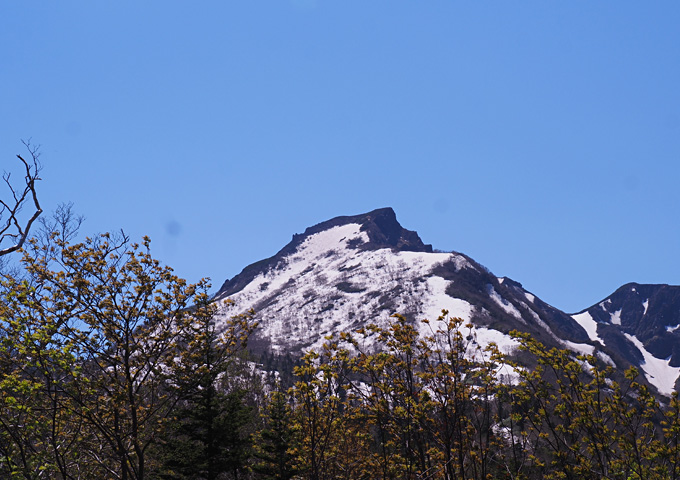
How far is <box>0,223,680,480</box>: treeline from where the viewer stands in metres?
9.47

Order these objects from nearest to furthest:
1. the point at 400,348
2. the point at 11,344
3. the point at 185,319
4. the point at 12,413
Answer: the point at 400,348 < the point at 11,344 < the point at 12,413 < the point at 185,319

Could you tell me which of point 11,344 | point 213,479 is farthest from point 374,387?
point 213,479

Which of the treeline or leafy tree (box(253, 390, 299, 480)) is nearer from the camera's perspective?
the treeline

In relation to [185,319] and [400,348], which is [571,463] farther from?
[185,319]

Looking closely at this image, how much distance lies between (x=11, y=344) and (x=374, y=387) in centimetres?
781

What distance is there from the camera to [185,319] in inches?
577

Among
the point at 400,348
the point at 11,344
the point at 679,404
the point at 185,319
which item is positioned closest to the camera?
the point at 679,404

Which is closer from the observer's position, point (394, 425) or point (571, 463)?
point (394, 425)

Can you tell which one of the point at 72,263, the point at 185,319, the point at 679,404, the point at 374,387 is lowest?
the point at 679,404

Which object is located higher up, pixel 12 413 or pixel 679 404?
pixel 12 413

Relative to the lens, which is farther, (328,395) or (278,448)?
(278,448)

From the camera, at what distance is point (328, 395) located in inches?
413

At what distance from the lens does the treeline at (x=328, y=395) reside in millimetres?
9469

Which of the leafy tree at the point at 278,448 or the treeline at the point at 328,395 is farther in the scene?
the leafy tree at the point at 278,448
